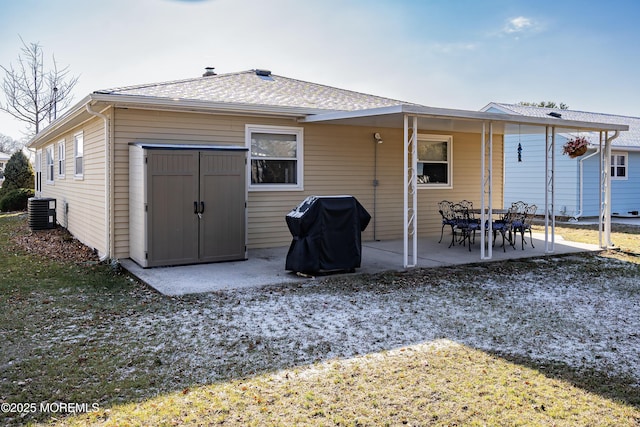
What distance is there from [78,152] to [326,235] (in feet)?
22.4

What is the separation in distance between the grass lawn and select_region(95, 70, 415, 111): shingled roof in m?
3.39

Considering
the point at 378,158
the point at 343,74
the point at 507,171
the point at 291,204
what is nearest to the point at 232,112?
the point at 291,204

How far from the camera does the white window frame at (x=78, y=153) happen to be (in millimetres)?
10828

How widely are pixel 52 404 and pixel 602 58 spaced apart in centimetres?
2031

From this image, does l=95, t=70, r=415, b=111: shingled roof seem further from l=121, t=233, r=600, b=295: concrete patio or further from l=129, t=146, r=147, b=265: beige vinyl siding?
l=121, t=233, r=600, b=295: concrete patio

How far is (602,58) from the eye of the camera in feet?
61.1

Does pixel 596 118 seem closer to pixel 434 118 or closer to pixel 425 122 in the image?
pixel 425 122

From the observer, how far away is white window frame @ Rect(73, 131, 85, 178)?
10.8 m

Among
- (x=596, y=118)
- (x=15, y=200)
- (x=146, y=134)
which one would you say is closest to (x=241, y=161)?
(x=146, y=134)

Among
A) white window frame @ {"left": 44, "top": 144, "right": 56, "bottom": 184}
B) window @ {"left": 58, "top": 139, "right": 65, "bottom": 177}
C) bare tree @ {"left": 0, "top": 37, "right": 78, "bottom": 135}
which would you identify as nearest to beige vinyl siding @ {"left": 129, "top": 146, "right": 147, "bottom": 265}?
window @ {"left": 58, "top": 139, "right": 65, "bottom": 177}

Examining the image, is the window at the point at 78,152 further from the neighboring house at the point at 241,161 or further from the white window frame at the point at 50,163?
the white window frame at the point at 50,163

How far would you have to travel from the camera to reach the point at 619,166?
1833cm

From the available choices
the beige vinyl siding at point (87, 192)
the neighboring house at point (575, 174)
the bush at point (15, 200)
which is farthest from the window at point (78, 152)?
the neighboring house at point (575, 174)

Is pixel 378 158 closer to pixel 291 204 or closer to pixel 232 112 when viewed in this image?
pixel 291 204
